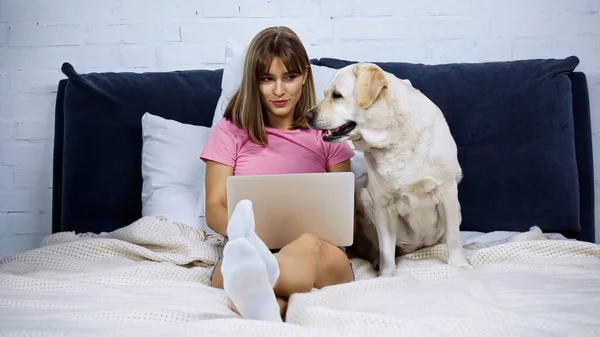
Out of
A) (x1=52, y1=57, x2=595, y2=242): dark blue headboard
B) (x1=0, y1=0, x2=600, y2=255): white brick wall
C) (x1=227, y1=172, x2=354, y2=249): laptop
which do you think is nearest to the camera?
(x1=227, y1=172, x2=354, y2=249): laptop

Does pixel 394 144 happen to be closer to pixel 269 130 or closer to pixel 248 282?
pixel 269 130

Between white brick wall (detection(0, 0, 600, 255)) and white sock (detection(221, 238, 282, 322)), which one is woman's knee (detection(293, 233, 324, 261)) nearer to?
white sock (detection(221, 238, 282, 322))

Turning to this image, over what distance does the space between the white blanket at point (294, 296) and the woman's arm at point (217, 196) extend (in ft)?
0.22

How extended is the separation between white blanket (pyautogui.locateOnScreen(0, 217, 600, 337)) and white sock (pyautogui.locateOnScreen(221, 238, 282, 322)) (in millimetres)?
47

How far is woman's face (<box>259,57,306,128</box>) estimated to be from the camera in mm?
1833

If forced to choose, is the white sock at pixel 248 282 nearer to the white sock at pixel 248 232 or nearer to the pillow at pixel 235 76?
the white sock at pixel 248 232

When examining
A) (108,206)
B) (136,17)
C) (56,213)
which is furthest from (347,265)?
(136,17)

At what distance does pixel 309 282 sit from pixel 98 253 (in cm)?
62

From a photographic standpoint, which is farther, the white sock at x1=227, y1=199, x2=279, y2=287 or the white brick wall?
the white brick wall

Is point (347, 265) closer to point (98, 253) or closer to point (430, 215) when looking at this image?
point (430, 215)

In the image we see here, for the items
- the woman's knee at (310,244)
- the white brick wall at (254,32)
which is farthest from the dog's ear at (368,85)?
the white brick wall at (254,32)

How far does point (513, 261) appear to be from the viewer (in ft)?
5.45

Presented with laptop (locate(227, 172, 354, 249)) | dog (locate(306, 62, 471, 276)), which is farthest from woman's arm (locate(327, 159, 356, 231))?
laptop (locate(227, 172, 354, 249))

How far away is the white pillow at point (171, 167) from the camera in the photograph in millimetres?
2066
